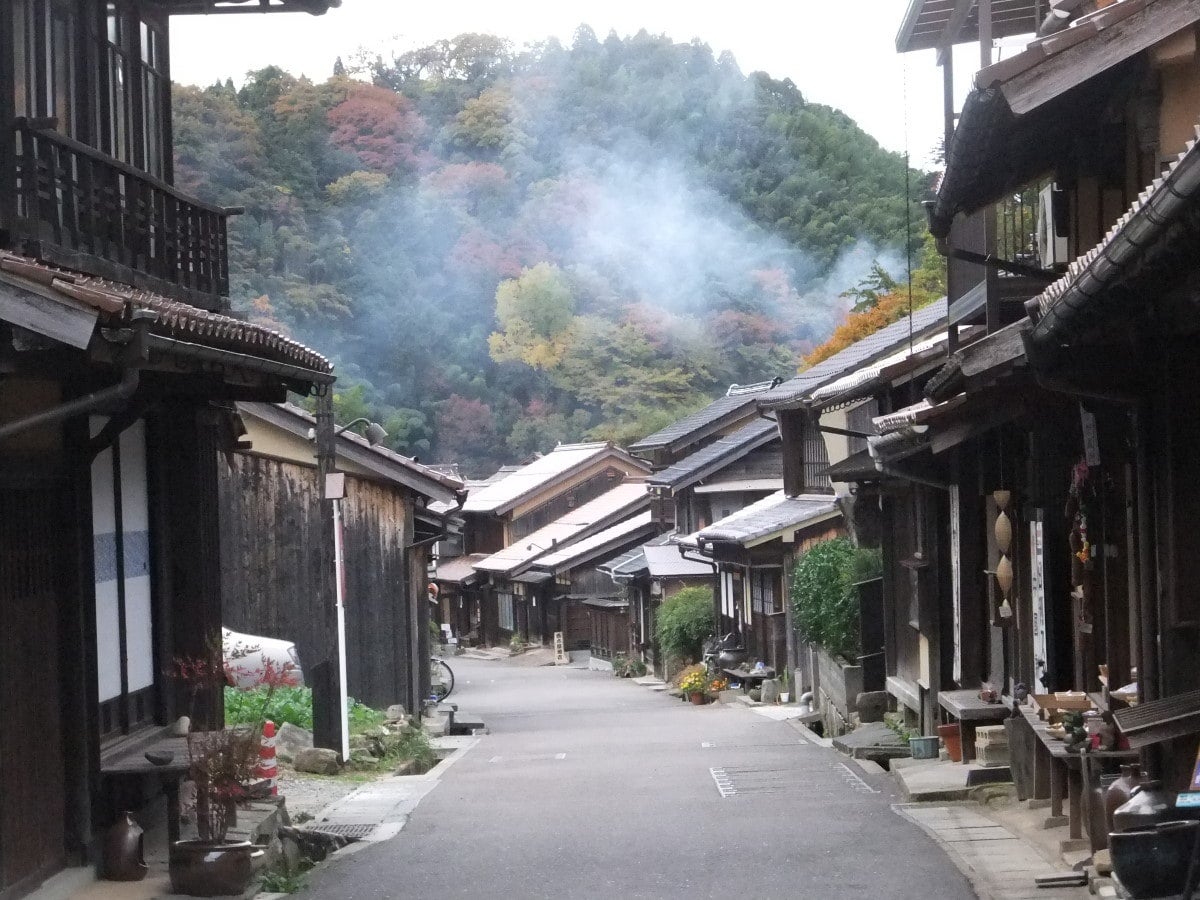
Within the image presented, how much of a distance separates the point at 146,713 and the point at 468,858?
2651 mm

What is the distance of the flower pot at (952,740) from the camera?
14998 mm

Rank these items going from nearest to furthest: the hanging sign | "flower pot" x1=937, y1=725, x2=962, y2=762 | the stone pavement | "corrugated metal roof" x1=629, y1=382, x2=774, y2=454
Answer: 1. the stone pavement
2. the hanging sign
3. "flower pot" x1=937, y1=725, x2=962, y2=762
4. "corrugated metal roof" x1=629, y1=382, x2=774, y2=454

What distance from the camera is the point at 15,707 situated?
328 inches

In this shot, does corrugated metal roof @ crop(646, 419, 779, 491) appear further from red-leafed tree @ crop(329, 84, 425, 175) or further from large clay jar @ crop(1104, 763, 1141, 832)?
red-leafed tree @ crop(329, 84, 425, 175)

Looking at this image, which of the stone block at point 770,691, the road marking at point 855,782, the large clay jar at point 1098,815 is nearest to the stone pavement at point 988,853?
the large clay jar at point 1098,815

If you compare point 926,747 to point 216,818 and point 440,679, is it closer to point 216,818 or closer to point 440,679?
point 216,818

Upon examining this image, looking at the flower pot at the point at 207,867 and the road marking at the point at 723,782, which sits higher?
the flower pot at the point at 207,867

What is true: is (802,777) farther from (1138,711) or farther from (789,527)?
(789,527)

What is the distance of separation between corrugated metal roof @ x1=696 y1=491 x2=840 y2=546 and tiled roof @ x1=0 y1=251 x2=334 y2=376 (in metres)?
20.5

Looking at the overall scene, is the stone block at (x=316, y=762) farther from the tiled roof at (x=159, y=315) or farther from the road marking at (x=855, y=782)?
the tiled roof at (x=159, y=315)

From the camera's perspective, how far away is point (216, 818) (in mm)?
9484

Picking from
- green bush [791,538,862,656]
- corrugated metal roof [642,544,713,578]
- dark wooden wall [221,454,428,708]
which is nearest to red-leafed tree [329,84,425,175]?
corrugated metal roof [642,544,713,578]

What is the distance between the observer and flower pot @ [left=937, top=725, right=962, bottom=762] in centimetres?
1500

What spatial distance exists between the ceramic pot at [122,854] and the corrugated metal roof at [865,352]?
1539cm
